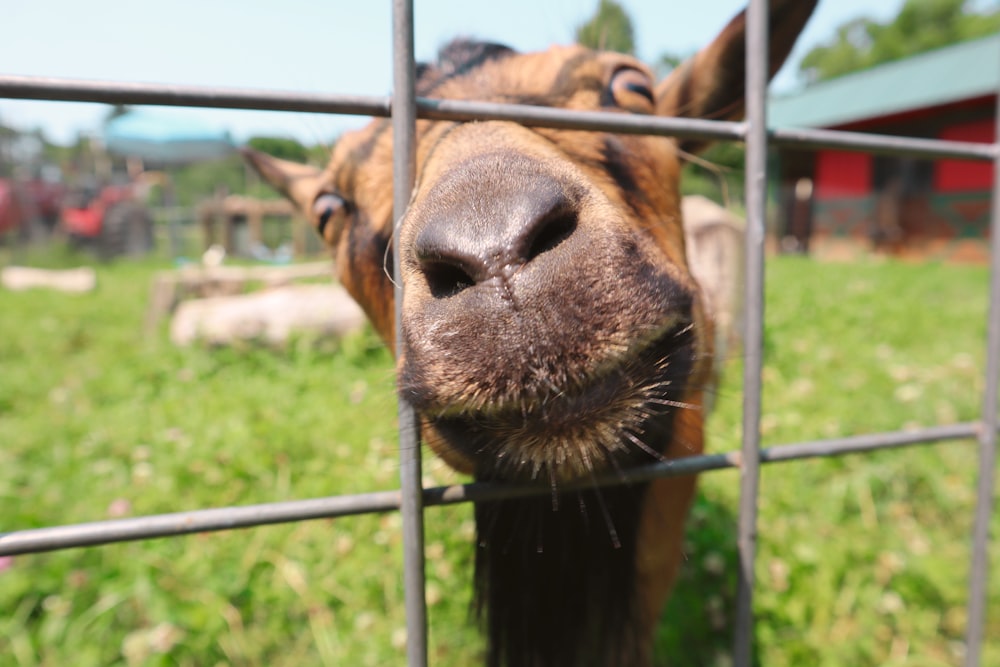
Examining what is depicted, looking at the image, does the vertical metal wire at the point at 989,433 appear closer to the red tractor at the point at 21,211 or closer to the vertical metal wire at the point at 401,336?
the vertical metal wire at the point at 401,336

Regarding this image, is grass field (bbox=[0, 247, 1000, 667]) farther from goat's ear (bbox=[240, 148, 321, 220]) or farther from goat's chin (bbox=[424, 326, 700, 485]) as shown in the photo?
goat's ear (bbox=[240, 148, 321, 220])

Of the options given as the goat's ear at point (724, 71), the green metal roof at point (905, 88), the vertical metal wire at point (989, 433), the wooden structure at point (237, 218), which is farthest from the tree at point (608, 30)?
the wooden structure at point (237, 218)

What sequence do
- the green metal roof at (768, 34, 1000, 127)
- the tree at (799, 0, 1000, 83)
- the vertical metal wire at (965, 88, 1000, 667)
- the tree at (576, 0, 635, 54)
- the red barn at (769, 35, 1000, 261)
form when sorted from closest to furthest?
the vertical metal wire at (965, 88, 1000, 667) → the tree at (576, 0, 635, 54) → the red barn at (769, 35, 1000, 261) → the green metal roof at (768, 34, 1000, 127) → the tree at (799, 0, 1000, 83)

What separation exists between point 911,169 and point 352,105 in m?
18.9

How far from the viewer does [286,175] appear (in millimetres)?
2900

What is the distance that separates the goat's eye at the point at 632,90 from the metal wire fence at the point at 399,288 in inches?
22.7

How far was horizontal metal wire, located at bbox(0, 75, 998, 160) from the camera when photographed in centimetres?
90

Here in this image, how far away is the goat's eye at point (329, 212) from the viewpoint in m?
2.03

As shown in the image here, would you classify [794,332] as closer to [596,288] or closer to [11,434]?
[596,288]

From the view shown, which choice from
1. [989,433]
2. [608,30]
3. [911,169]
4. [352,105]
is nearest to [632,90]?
[608,30]

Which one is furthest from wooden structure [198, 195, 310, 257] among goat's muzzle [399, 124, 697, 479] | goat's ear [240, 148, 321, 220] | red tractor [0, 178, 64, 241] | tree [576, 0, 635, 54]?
goat's muzzle [399, 124, 697, 479]

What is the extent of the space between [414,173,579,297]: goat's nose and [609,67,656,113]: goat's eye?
0.94 m

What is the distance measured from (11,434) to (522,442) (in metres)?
4.40

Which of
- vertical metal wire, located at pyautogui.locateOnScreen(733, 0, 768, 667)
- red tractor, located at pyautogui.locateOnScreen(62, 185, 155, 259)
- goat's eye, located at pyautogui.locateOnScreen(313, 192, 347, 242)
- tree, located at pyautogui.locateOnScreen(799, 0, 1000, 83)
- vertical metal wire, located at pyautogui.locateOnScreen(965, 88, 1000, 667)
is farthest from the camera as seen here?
tree, located at pyautogui.locateOnScreen(799, 0, 1000, 83)
